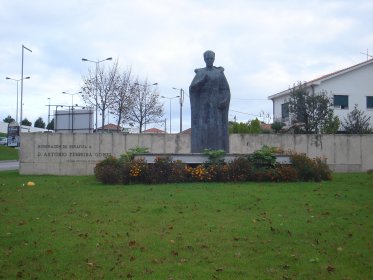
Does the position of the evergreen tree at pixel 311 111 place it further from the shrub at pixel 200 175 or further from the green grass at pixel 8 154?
the green grass at pixel 8 154

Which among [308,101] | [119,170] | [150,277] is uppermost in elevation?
[308,101]

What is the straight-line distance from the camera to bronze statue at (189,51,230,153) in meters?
16.3

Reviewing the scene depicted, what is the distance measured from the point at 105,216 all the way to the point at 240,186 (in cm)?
511

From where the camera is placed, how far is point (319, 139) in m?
21.9

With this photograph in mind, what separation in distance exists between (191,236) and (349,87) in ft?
113

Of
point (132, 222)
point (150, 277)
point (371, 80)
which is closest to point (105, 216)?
point (132, 222)

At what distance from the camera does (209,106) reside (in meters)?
16.3

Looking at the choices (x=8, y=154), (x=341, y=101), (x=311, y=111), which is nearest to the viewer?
(x=311, y=111)

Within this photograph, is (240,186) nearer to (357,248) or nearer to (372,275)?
(357,248)

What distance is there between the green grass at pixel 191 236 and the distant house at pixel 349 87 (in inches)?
1084

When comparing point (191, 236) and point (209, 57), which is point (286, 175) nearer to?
point (209, 57)

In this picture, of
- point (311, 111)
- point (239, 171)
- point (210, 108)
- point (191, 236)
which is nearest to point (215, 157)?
point (239, 171)

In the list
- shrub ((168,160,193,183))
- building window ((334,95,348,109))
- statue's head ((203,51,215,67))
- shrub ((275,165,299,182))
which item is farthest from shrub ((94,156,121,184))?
building window ((334,95,348,109))

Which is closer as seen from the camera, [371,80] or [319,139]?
[319,139]
